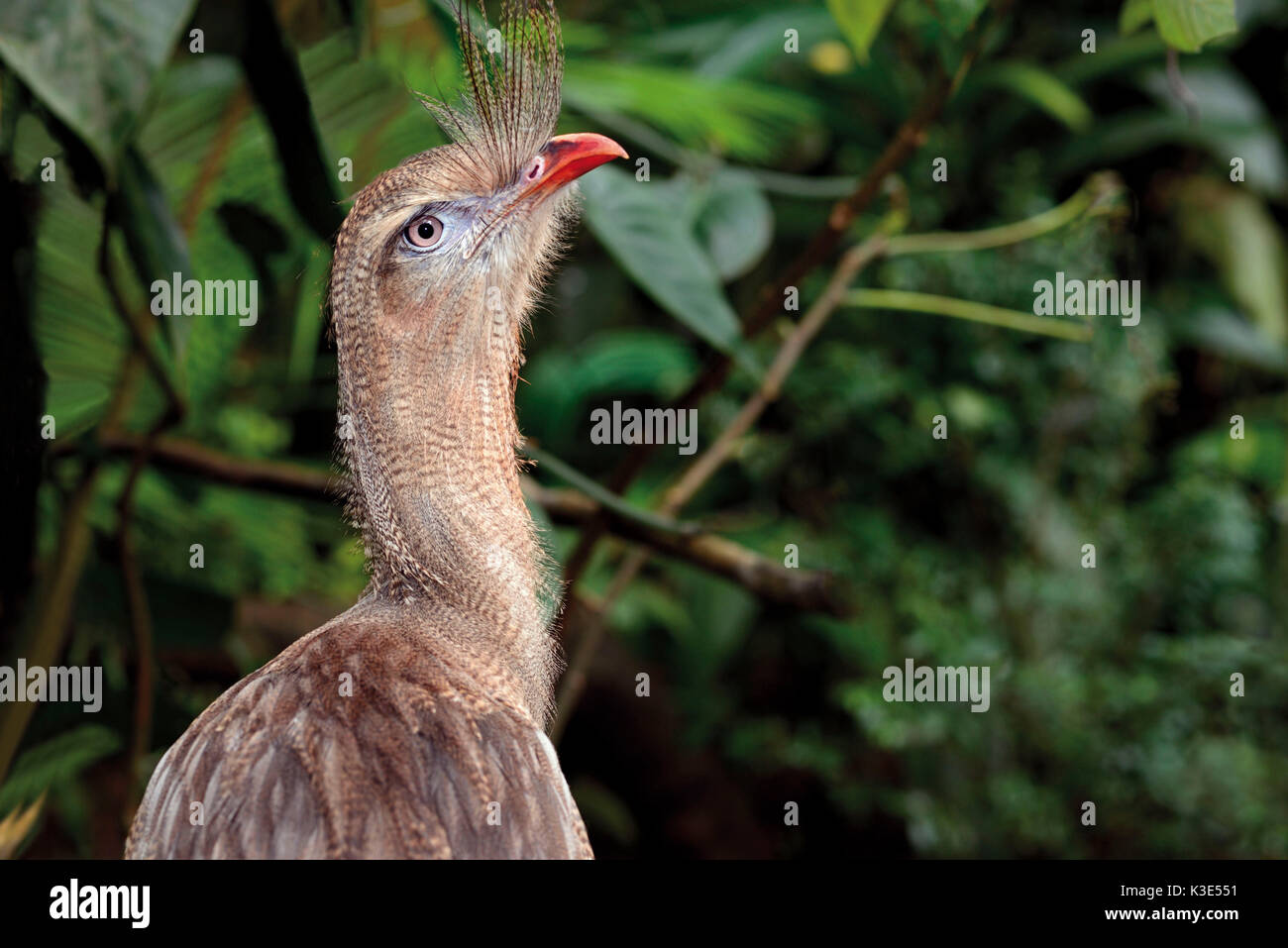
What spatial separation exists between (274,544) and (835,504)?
1.53 metres

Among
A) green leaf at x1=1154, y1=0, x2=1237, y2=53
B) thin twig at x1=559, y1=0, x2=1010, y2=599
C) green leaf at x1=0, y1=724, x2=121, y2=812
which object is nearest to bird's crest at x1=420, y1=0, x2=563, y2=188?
thin twig at x1=559, y1=0, x2=1010, y2=599

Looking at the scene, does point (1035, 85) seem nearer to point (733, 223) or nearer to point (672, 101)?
point (672, 101)

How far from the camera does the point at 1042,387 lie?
322cm

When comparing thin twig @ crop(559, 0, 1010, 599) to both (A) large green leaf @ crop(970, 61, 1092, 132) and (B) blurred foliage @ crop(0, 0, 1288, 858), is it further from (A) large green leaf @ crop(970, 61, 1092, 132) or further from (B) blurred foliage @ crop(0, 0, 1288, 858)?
(A) large green leaf @ crop(970, 61, 1092, 132)

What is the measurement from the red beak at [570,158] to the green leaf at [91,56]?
351mm

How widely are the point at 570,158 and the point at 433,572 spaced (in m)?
0.42

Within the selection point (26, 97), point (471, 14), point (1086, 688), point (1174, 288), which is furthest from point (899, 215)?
point (1174, 288)

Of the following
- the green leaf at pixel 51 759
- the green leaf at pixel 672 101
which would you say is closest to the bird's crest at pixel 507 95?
the green leaf at pixel 672 101

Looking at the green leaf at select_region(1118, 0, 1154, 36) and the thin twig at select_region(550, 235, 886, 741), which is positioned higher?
the green leaf at select_region(1118, 0, 1154, 36)

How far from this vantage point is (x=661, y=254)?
1457 mm

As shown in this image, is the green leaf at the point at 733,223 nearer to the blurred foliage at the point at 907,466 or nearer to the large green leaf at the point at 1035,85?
the blurred foliage at the point at 907,466

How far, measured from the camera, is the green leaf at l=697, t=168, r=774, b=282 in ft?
5.59

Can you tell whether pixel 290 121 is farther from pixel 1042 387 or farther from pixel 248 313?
pixel 1042 387

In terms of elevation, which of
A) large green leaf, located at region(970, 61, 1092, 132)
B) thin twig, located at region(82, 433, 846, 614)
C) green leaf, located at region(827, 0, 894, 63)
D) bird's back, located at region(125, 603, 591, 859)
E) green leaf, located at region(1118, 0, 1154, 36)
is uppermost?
large green leaf, located at region(970, 61, 1092, 132)
